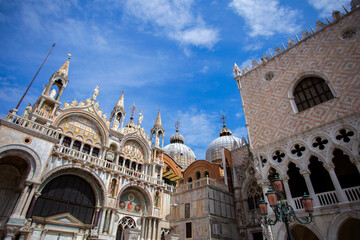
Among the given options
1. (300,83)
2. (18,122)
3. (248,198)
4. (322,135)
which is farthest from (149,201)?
(300,83)

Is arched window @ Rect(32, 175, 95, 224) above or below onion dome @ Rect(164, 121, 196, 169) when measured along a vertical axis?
below

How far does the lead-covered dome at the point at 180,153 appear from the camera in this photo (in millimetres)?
35800

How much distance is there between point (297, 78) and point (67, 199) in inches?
671

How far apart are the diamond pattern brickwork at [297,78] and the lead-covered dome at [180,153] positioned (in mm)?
20400

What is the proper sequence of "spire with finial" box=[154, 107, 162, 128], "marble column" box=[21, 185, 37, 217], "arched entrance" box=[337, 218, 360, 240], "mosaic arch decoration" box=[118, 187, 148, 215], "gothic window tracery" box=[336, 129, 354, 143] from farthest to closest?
"spire with finial" box=[154, 107, 162, 128] → "mosaic arch decoration" box=[118, 187, 148, 215] → "gothic window tracery" box=[336, 129, 354, 143] → "marble column" box=[21, 185, 37, 217] → "arched entrance" box=[337, 218, 360, 240]

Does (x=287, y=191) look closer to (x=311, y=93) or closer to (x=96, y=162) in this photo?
(x=311, y=93)

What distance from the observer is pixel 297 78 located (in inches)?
591

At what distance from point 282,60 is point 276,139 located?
6265 millimetres

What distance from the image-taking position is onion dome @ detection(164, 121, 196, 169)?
1409 inches

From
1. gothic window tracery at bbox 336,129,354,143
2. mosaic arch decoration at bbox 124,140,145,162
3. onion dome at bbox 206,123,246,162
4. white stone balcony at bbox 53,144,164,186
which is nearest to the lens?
gothic window tracery at bbox 336,129,354,143

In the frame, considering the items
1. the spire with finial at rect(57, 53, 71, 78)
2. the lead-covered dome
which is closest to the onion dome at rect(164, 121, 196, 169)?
the lead-covered dome

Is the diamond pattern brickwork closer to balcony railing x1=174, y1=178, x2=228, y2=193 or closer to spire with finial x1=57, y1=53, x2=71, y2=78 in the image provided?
balcony railing x1=174, y1=178, x2=228, y2=193

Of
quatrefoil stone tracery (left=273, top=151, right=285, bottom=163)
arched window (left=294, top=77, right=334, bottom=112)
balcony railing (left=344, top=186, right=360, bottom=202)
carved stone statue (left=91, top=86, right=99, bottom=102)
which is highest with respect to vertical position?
carved stone statue (left=91, top=86, right=99, bottom=102)

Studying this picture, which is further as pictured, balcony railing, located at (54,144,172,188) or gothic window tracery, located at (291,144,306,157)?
balcony railing, located at (54,144,172,188)
